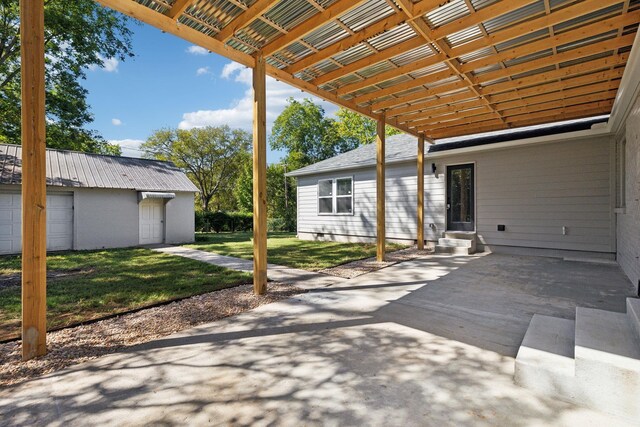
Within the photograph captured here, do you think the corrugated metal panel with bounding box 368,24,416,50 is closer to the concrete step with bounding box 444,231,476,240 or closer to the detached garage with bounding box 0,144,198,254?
the concrete step with bounding box 444,231,476,240

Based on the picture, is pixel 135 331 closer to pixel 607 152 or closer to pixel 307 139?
pixel 607 152

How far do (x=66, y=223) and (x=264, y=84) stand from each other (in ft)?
31.8

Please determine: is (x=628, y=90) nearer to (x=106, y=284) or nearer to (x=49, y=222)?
(x=106, y=284)

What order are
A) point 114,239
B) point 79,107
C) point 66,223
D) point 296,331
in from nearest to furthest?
point 296,331 < point 66,223 < point 114,239 < point 79,107

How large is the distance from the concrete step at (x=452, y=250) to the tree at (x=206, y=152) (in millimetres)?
20769

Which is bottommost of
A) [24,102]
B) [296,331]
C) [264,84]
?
[296,331]

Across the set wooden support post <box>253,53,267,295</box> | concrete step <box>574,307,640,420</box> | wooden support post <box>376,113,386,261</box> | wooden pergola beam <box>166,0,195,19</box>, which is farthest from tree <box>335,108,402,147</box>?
concrete step <box>574,307,640,420</box>

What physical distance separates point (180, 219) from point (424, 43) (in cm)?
1120

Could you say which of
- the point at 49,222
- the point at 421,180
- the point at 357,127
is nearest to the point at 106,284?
the point at 49,222

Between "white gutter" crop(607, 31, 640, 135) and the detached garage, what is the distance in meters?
12.3

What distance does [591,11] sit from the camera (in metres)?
3.28

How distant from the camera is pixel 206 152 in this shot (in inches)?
994

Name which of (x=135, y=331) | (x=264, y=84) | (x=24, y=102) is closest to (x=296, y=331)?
(x=135, y=331)

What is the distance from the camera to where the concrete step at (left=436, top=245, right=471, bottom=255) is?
7.80 meters
